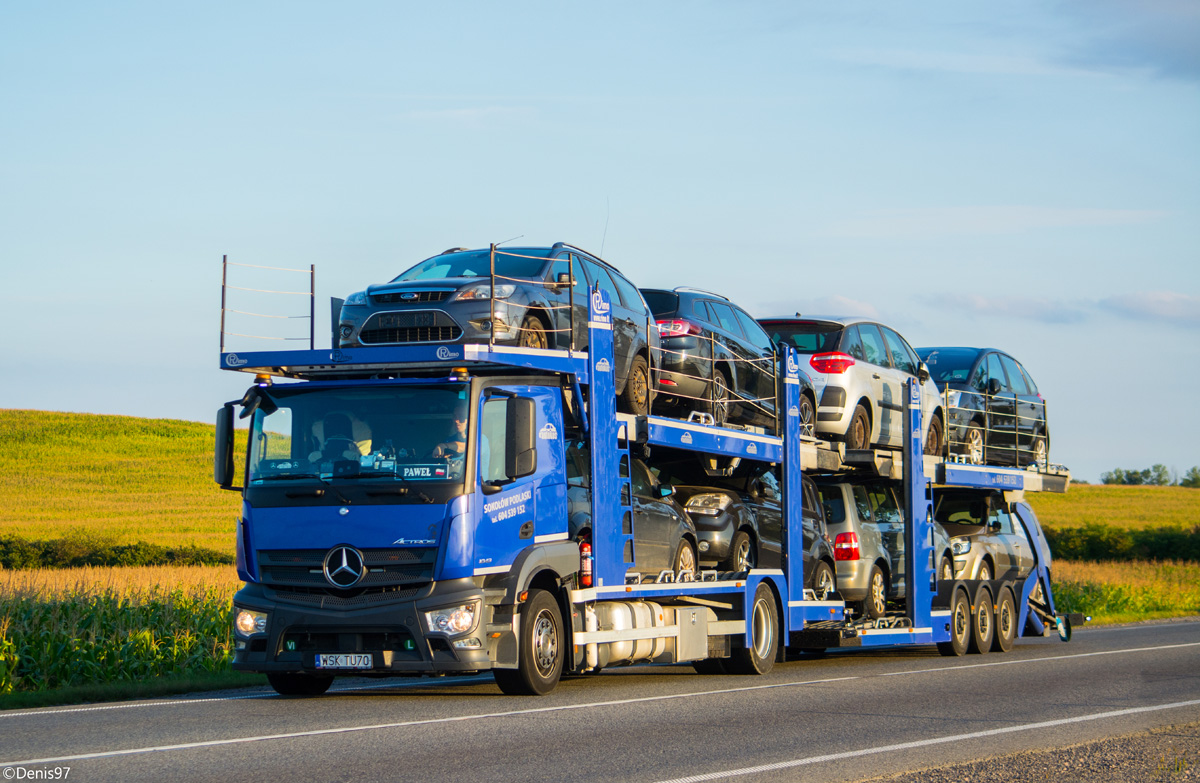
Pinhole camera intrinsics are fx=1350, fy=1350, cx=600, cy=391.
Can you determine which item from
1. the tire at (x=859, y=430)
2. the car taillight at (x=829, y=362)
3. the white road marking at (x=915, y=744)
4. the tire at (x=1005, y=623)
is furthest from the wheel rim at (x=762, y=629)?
the tire at (x=1005, y=623)

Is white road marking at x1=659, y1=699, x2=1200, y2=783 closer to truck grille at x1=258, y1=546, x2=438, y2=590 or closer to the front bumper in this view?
the front bumper

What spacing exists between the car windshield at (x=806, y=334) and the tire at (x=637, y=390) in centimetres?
379

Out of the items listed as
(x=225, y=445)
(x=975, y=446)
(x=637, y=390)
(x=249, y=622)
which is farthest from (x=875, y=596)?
(x=225, y=445)

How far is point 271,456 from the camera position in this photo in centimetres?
1078

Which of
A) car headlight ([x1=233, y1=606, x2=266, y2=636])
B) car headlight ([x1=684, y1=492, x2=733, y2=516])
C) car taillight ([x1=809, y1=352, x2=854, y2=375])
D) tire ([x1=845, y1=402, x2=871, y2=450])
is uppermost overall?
car taillight ([x1=809, y1=352, x2=854, y2=375])

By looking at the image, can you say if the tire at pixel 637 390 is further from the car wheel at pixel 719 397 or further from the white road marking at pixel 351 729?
the white road marking at pixel 351 729

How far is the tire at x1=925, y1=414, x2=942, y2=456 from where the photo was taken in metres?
19.4

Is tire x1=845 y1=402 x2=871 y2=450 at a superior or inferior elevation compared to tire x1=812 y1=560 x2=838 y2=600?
superior

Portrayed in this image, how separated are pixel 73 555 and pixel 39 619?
2476cm

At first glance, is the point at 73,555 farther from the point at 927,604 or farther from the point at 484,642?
the point at 484,642

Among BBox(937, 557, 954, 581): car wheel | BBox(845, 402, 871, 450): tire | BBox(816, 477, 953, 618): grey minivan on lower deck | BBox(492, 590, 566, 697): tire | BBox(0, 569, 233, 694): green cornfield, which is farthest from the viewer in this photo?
BBox(937, 557, 954, 581): car wheel

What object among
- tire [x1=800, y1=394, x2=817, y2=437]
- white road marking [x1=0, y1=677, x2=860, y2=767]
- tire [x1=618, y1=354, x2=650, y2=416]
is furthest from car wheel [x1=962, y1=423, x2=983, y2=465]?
white road marking [x1=0, y1=677, x2=860, y2=767]

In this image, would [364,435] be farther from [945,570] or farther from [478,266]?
[945,570]

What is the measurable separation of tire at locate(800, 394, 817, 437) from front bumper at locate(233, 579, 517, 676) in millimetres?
6665
